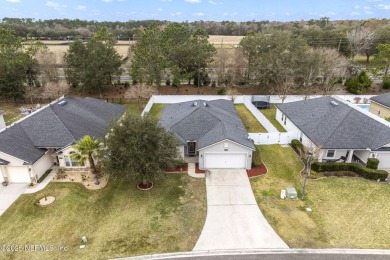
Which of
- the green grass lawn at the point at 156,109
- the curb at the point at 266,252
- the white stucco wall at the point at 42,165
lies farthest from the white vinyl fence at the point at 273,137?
the white stucco wall at the point at 42,165

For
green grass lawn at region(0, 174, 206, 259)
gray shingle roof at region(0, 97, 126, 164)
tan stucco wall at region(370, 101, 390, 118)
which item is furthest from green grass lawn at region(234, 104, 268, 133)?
gray shingle roof at region(0, 97, 126, 164)

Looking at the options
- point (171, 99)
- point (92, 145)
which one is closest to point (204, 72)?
point (171, 99)

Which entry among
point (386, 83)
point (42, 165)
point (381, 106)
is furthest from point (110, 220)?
point (386, 83)

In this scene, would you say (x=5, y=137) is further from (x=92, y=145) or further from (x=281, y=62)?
(x=281, y=62)

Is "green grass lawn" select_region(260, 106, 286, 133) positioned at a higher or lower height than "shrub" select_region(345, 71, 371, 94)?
lower

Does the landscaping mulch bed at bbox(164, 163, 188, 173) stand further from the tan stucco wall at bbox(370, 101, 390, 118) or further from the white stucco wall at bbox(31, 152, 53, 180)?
the tan stucco wall at bbox(370, 101, 390, 118)

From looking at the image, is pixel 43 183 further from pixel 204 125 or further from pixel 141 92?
pixel 141 92

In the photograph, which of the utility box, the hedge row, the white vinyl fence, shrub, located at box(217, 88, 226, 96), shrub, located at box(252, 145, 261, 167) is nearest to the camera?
the utility box

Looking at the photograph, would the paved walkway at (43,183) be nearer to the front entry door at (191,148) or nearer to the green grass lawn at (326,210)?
the front entry door at (191,148)
